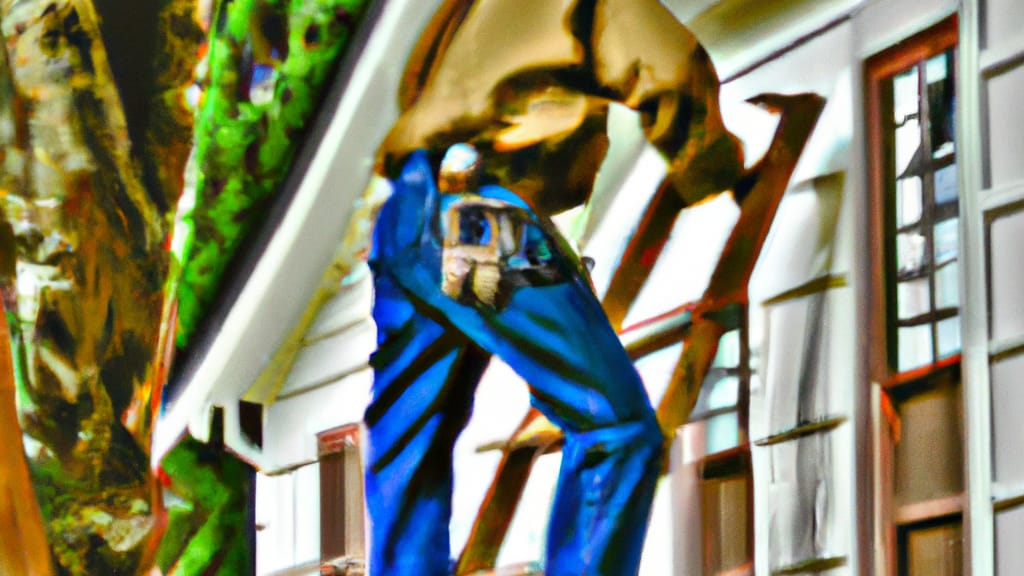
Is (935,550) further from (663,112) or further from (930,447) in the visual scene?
(663,112)

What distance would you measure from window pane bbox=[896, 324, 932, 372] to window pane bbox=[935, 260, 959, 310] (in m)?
0.03

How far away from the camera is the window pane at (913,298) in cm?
136

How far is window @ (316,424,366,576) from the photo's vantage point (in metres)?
1.65

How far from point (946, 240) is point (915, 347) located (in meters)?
0.13

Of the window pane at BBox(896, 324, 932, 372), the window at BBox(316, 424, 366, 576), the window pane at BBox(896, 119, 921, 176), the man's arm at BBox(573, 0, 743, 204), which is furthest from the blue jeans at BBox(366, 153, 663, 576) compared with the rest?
the window pane at BBox(896, 119, 921, 176)

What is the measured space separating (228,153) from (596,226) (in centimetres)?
65

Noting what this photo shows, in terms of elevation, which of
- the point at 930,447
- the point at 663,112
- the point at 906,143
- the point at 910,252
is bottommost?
the point at 930,447

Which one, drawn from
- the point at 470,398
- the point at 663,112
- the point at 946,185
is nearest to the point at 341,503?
the point at 470,398

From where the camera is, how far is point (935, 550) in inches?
52.5

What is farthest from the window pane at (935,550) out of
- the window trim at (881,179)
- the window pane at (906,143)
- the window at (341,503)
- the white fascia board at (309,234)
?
the white fascia board at (309,234)

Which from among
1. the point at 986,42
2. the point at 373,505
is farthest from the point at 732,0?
the point at 373,505

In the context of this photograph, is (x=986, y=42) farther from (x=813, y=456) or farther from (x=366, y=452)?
(x=366, y=452)

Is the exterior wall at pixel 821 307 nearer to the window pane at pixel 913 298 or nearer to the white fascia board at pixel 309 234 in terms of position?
the window pane at pixel 913 298

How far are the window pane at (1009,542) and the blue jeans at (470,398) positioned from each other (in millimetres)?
414
